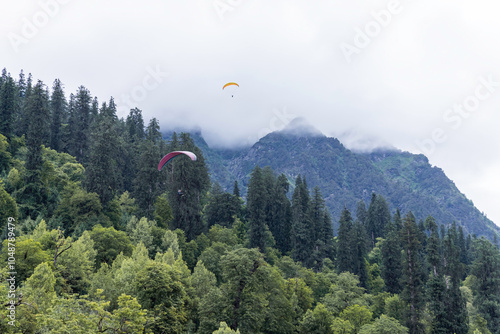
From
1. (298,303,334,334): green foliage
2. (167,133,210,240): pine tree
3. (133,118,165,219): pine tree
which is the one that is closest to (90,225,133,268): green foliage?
(167,133,210,240): pine tree

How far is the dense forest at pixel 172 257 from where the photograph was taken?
1356 inches

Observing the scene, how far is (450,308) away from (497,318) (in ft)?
65.0

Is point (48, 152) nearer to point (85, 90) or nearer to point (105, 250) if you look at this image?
point (85, 90)

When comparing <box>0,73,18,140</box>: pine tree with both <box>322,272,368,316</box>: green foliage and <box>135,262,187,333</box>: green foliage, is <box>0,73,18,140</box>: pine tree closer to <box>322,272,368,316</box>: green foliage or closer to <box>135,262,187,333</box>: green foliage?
<box>135,262,187,333</box>: green foliage

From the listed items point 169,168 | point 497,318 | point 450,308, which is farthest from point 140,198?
point 497,318

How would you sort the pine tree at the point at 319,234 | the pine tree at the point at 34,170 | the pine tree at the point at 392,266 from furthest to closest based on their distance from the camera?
the pine tree at the point at 319,234
the pine tree at the point at 392,266
the pine tree at the point at 34,170

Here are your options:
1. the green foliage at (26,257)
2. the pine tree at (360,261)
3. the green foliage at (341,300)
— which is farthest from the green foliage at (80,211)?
the pine tree at (360,261)

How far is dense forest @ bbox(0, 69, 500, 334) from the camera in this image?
34.4 m

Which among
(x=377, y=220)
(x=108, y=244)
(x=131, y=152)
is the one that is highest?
(x=131, y=152)

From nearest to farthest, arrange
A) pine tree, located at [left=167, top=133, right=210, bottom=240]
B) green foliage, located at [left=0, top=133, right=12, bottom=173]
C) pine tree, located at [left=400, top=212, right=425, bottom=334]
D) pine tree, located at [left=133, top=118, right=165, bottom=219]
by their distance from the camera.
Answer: pine tree, located at [left=400, top=212, right=425, bottom=334] → green foliage, located at [left=0, top=133, right=12, bottom=173] → pine tree, located at [left=167, top=133, right=210, bottom=240] → pine tree, located at [left=133, top=118, right=165, bottom=219]

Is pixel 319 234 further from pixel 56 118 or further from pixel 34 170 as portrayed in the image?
pixel 56 118

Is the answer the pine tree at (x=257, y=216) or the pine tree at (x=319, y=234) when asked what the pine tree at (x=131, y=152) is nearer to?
the pine tree at (x=257, y=216)

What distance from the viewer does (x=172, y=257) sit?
4553cm

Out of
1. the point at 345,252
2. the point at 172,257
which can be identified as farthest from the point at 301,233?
the point at 172,257
